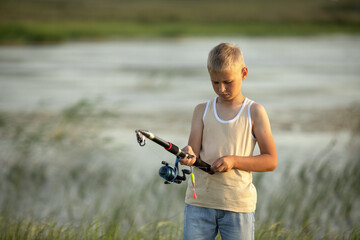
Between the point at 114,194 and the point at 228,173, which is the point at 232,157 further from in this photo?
the point at 114,194

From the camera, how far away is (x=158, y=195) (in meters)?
6.59

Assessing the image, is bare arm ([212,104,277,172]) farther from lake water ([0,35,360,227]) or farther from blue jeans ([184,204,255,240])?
lake water ([0,35,360,227])

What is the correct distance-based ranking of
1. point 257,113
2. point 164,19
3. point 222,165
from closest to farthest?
point 222,165
point 257,113
point 164,19

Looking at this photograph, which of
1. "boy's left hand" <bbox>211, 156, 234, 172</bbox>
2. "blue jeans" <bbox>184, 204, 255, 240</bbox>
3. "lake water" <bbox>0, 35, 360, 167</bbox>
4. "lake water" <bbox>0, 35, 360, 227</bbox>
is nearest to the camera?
"boy's left hand" <bbox>211, 156, 234, 172</bbox>

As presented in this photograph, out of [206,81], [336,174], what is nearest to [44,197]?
[336,174]

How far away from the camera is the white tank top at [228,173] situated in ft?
9.30

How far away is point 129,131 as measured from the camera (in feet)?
35.8

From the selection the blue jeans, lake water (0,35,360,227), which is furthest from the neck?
lake water (0,35,360,227)

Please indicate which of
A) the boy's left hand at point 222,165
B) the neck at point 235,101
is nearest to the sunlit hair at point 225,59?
the neck at point 235,101

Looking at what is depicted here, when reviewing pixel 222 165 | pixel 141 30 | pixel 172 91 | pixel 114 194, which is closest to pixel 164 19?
pixel 141 30

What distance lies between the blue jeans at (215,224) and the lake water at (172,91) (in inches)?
116

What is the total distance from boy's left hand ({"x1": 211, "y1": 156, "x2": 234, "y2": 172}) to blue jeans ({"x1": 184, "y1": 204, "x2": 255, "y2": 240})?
Answer: 255 mm

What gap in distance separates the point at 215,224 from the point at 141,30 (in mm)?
37234

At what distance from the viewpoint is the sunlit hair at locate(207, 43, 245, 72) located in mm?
2738
